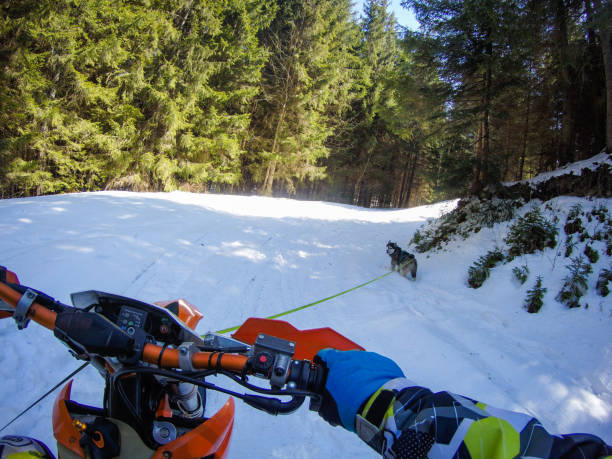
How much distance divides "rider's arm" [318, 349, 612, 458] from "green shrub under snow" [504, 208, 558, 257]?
5.78 m

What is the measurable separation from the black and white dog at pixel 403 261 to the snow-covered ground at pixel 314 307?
1.07 ft

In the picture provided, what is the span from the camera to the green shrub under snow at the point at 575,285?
4320 mm

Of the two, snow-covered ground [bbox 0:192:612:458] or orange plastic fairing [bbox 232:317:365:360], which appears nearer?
orange plastic fairing [bbox 232:317:365:360]

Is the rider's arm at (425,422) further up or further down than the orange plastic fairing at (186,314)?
further up

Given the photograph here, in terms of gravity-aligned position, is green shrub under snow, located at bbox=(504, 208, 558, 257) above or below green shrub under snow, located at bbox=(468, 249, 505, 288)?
above

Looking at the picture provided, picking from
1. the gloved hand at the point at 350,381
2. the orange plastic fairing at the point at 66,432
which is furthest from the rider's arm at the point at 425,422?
the orange plastic fairing at the point at 66,432

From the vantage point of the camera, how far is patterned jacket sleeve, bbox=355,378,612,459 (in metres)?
0.86

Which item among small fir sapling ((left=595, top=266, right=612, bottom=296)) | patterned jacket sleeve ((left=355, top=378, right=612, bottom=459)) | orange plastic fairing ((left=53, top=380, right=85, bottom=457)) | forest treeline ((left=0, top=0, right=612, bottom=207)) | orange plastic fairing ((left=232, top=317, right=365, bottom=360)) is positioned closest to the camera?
patterned jacket sleeve ((left=355, top=378, right=612, bottom=459))

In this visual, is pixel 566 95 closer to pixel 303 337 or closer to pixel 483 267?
pixel 483 267

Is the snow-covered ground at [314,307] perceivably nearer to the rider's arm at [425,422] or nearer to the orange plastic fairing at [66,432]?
the orange plastic fairing at [66,432]

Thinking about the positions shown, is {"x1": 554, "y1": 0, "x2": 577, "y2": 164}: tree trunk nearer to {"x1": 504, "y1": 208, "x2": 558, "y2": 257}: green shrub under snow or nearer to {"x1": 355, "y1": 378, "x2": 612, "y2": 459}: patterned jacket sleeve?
{"x1": 504, "y1": 208, "x2": 558, "y2": 257}: green shrub under snow

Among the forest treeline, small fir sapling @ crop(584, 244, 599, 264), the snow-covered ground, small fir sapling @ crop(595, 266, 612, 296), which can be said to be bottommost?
the snow-covered ground

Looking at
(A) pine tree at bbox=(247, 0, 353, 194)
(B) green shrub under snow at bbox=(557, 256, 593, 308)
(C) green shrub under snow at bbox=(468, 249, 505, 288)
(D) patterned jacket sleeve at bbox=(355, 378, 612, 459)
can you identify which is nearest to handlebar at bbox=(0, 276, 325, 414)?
(D) patterned jacket sleeve at bbox=(355, 378, 612, 459)

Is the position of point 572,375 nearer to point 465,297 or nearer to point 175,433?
point 465,297
